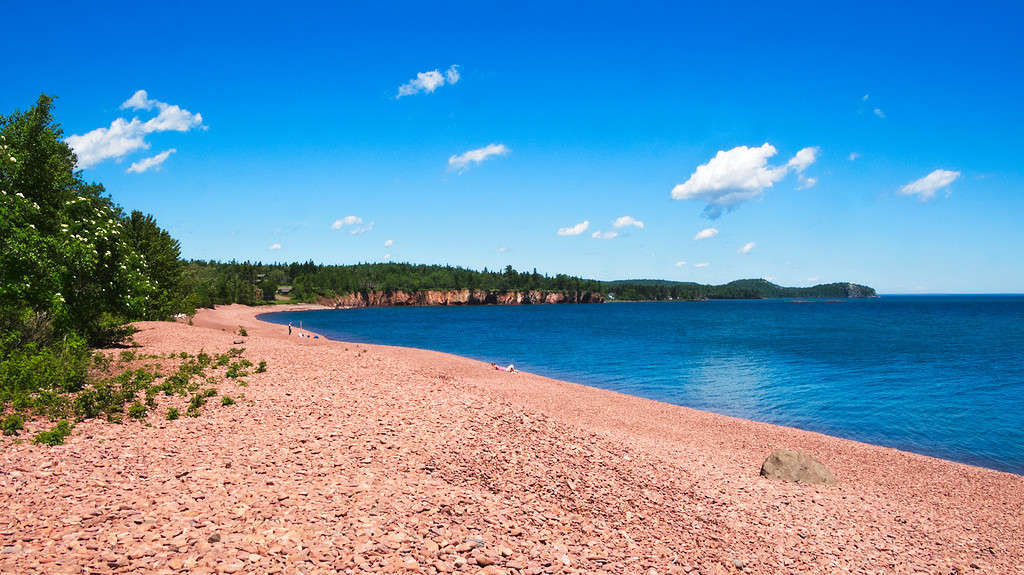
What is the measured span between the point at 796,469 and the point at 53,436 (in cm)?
1826

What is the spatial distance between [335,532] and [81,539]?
3242mm

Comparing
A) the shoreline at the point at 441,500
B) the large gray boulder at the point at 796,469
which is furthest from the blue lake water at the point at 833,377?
the large gray boulder at the point at 796,469

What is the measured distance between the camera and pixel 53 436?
10125 millimetres

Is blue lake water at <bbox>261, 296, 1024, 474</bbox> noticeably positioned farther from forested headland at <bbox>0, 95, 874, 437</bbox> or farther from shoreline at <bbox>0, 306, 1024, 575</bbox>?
forested headland at <bbox>0, 95, 874, 437</bbox>

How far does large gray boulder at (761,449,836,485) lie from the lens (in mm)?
14508

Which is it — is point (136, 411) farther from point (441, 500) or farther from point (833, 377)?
point (833, 377)

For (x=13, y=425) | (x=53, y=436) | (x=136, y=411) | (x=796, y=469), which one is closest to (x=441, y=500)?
(x=53, y=436)

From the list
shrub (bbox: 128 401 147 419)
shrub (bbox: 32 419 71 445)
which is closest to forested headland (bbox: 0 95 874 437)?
shrub (bbox: 128 401 147 419)

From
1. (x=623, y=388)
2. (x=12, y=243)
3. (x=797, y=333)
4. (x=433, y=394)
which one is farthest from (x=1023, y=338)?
(x=12, y=243)

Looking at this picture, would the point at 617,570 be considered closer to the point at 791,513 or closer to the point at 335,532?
the point at 335,532

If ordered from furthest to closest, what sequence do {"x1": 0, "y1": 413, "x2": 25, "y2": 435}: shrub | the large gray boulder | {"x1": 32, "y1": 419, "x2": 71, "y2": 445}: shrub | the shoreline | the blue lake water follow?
1. the blue lake water
2. the large gray boulder
3. {"x1": 0, "y1": 413, "x2": 25, "y2": 435}: shrub
4. {"x1": 32, "y1": 419, "x2": 71, "y2": 445}: shrub
5. the shoreline

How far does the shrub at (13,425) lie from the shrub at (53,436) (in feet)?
2.35

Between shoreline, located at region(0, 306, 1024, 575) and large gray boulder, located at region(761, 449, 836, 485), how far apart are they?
440mm

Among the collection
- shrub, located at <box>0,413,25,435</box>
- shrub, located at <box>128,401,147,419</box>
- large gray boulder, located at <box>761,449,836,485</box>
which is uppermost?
shrub, located at <box>0,413,25,435</box>
